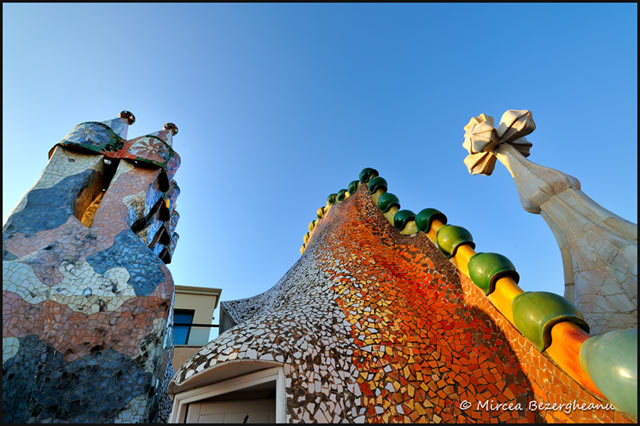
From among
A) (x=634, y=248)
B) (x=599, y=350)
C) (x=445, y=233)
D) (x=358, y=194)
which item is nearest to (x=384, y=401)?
(x=599, y=350)

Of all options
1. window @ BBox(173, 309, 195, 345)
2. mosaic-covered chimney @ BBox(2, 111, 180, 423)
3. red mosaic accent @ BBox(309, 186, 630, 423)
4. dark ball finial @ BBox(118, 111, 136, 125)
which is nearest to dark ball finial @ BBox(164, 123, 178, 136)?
dark ball finial @ BBox(118, 111, 136, 125)

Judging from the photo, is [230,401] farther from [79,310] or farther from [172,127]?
[172,127]

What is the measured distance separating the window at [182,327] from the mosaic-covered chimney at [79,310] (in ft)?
11.7

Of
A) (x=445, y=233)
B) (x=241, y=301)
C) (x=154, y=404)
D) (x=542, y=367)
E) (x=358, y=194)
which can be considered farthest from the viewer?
(x=241, y=301)

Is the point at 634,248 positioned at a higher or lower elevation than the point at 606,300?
higher

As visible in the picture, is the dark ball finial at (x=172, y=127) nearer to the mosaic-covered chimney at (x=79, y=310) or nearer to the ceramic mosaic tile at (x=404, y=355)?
the mosaic-covered chimney at (x=79, y=310)

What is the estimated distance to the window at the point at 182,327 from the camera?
7.21m

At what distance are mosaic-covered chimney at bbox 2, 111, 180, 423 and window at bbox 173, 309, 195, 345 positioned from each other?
356 centimetres

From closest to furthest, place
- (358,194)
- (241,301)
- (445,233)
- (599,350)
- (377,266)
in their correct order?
(599,350)
(445,233)
(377,266)
(358,194)
(241,301)

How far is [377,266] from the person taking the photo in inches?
152

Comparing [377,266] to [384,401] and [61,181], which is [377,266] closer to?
[384,401]

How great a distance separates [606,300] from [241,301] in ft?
18.3

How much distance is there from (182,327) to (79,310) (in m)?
4.95

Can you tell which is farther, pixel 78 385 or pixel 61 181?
pixel 61 181
